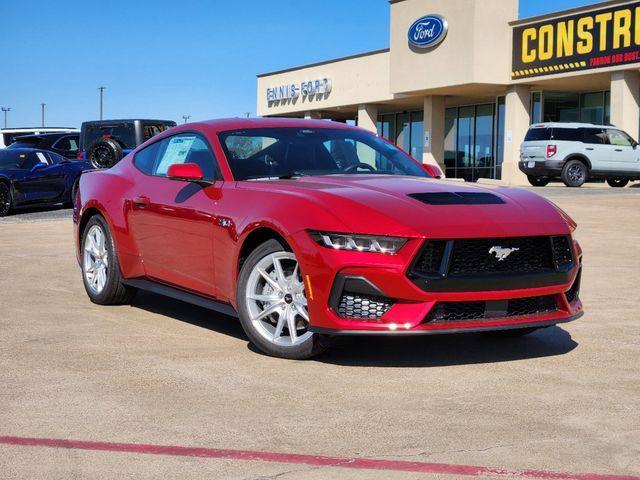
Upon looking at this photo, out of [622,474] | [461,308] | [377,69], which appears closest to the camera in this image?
[622,474]

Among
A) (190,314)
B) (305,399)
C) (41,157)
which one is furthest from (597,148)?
(305,399)

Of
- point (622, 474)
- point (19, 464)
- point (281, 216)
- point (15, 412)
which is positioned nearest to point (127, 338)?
point (281, 216)

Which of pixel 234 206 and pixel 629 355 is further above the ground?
pixel 234 206

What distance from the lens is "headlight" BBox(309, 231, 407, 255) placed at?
5391mm

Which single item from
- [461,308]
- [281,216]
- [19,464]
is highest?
[281,216]

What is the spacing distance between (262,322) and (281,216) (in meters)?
0.68

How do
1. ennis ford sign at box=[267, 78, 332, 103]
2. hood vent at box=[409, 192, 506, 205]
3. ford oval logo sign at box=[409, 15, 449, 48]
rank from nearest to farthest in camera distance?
hood vent at box=[409, 192, 506, 205] < ford oval logo sign at box=[409, 15, 449, 48] < ennis ford sign at box=[267, 78, 332, 103]

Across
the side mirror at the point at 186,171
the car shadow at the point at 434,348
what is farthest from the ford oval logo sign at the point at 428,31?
the side mirror at the point at 186,171

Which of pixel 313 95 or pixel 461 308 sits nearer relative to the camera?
pixel 461 308

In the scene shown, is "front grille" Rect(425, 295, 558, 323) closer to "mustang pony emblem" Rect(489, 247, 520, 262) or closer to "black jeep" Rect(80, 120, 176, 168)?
"mustang pony emblem" Rect(489, 247, 520, 262)

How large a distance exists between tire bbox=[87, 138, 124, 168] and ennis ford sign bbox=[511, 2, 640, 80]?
1772 cm

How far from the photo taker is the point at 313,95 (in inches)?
2015

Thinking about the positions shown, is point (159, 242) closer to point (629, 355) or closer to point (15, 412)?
point (15, 412)

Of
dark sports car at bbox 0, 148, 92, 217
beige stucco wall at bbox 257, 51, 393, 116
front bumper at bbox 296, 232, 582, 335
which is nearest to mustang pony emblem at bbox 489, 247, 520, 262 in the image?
front bumper at bbox 296, 232, 582, 335
